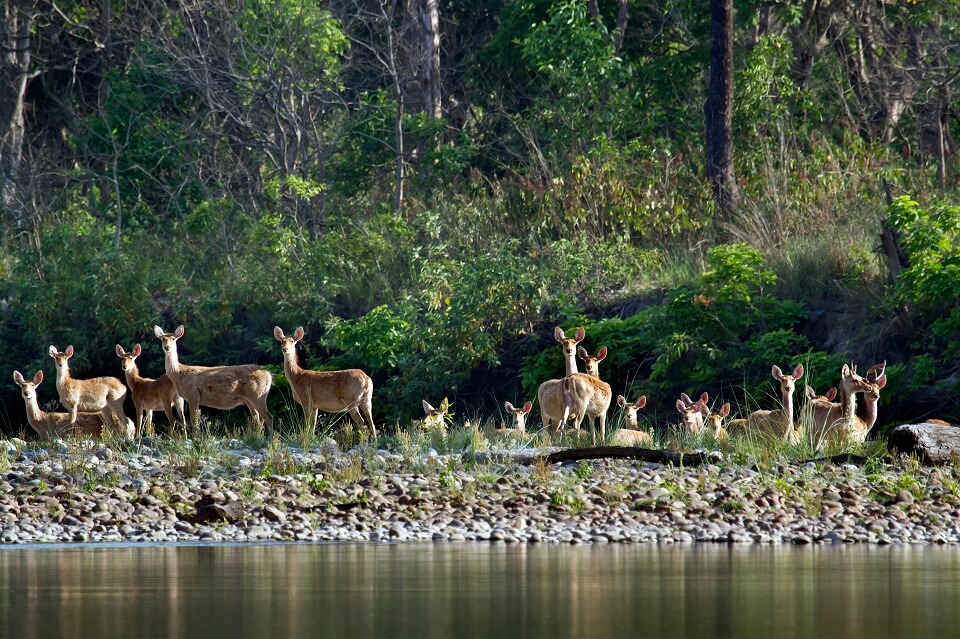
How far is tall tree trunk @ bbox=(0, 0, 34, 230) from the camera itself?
1495 inches

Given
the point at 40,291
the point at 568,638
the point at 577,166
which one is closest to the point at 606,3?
the point at 577,166

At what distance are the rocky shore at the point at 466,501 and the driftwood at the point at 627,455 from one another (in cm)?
13

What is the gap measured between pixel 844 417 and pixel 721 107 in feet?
39.2

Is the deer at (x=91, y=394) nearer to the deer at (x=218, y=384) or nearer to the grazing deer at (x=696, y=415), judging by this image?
the deer at (x=218, y=384)

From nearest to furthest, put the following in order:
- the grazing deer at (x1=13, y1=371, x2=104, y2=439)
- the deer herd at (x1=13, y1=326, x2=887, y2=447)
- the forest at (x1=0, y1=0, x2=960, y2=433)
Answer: the deer herd at (x1=13, y1=326, x2=887, y2=447), the grazing deer at (x1=13, y1=371, x2=104, y2=439), the forest at (x1=0, y1=0, x2=960, y2=433)

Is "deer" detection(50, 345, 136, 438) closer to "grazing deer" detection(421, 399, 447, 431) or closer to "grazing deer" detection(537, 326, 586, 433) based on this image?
"grazing deer" detection(421, 399, 447, 431)

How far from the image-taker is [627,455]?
16000 millimetres

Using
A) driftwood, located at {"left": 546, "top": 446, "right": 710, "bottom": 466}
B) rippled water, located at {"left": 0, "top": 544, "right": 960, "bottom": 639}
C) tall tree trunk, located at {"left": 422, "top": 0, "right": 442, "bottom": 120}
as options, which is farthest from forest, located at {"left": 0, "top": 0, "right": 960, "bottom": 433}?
rippled water, located at {"left": 0, "top": 544, "right": 960, "bottom": 639}

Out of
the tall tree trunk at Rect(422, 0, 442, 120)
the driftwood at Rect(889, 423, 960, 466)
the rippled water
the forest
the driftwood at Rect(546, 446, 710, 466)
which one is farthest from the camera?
the tall tree trunk at Rect(422, 0, 442, 120)

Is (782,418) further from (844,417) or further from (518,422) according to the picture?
(518,422)

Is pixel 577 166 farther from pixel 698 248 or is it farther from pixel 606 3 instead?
pixel 606 3

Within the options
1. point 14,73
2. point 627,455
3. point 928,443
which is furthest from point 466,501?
point 14,73

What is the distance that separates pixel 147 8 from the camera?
3406 centimetres

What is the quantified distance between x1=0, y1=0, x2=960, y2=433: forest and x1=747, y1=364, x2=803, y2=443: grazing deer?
265cm
